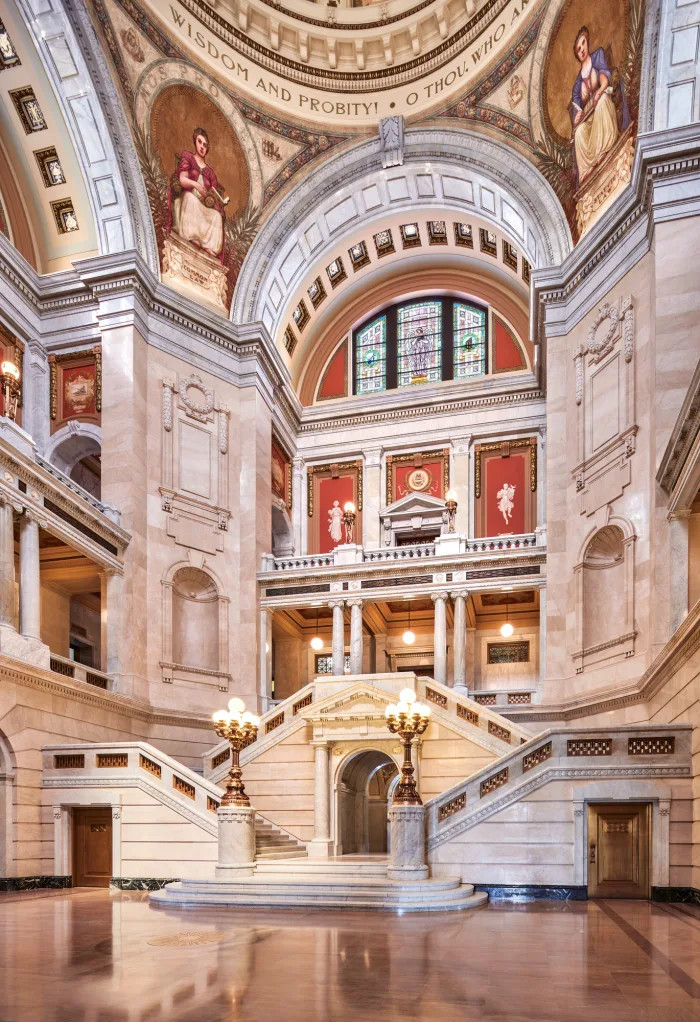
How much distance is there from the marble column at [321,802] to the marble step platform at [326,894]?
4.37 meters

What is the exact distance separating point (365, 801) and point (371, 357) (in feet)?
55.0

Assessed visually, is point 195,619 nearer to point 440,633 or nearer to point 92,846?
point 440,633

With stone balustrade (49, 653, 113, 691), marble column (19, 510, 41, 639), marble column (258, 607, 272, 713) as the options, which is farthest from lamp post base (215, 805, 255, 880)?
marble column (258, 607, 272, 713)

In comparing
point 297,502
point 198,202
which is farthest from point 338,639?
point 198,202

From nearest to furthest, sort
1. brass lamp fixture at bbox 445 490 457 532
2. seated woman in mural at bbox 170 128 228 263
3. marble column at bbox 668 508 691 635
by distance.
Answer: marble column at bbox 668 508 691 635, seated woman in mural at bbox 170 128 228 263, brass lamp fixture at bbox 445 490 457 532

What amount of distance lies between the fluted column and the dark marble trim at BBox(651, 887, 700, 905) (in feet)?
39.2

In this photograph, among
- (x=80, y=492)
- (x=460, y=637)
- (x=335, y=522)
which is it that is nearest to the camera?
(x=80, y=492)

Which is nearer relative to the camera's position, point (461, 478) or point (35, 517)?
point (35, 517)

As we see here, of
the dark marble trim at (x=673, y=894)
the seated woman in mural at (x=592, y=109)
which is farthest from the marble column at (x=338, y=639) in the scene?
the seated woman in mural at (x=592, y=109)

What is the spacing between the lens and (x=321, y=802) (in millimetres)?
18969

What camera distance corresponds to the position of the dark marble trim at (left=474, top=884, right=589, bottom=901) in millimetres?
14008

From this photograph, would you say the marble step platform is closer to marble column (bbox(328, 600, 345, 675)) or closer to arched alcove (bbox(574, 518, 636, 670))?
arched alcove (bbox(574, 518, 636, 670))

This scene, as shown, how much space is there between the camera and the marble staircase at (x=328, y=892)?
501 inches

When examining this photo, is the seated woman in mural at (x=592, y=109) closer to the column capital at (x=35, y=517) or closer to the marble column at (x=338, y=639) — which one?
the marble column at (x=338, y=639)
